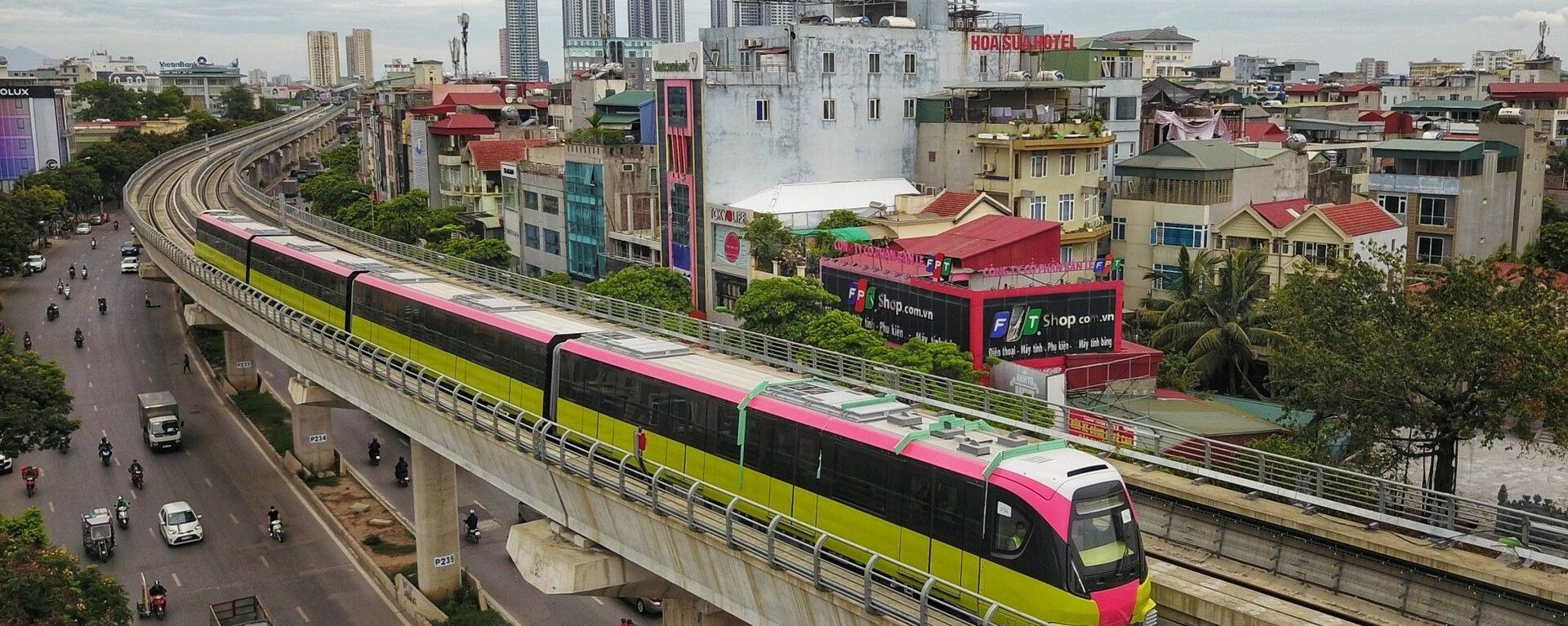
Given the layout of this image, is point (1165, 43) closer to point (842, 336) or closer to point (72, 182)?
point (72, 182)

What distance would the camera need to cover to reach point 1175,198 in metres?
56.4

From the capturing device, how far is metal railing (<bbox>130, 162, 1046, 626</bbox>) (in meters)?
18.2

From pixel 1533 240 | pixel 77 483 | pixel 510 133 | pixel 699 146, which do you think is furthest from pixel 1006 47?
pixel 77 483

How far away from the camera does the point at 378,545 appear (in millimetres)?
43344

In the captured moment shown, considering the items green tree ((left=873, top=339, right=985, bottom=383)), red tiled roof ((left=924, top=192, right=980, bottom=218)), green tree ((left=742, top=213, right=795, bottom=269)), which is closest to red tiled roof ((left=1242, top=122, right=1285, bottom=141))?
red tiled roof ((left=924, top=192, right=980, bottom=218))

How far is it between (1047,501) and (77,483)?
139 feet

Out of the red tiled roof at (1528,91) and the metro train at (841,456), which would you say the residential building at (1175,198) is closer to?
the metro train at (841,456)

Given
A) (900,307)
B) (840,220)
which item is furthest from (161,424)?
(900,307)

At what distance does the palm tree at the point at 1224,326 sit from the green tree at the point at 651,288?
17723 mm

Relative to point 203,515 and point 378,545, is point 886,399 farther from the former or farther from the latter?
point 203,515

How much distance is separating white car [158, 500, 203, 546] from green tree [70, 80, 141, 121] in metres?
160

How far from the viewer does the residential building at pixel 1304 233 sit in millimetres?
50750

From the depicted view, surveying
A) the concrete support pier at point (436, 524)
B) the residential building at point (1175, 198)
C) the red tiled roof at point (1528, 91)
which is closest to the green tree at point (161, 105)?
the red tiled roof at point (1528, 91)

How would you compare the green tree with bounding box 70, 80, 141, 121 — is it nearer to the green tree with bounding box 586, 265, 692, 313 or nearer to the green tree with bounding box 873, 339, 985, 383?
the green tree with bounding box 586, 265, 692, 313
